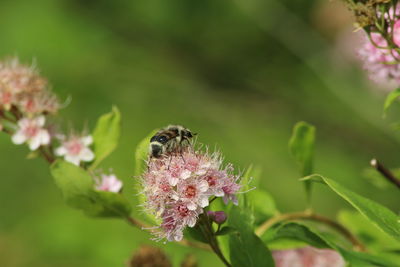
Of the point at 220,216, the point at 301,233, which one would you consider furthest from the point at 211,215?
the point at 301,233

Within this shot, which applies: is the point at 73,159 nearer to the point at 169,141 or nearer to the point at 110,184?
the point at 110,184

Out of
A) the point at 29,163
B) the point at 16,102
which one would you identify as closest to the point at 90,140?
the point at 16,102

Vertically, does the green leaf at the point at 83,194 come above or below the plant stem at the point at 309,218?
above

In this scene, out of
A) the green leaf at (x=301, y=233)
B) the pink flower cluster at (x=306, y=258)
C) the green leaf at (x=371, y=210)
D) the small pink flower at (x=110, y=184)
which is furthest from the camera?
the pink flower cluster at (x=306, y=258)

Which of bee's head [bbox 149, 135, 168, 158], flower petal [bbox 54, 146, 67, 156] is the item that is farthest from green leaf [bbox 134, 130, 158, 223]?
flower petal [bbox 54, 146, 67, 156]

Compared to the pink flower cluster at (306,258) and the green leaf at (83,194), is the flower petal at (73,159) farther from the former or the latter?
the pink flower cluster at (306,258)

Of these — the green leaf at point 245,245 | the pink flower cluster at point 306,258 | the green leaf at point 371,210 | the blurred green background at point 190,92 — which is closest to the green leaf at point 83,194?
the green leaf at point 245,245
